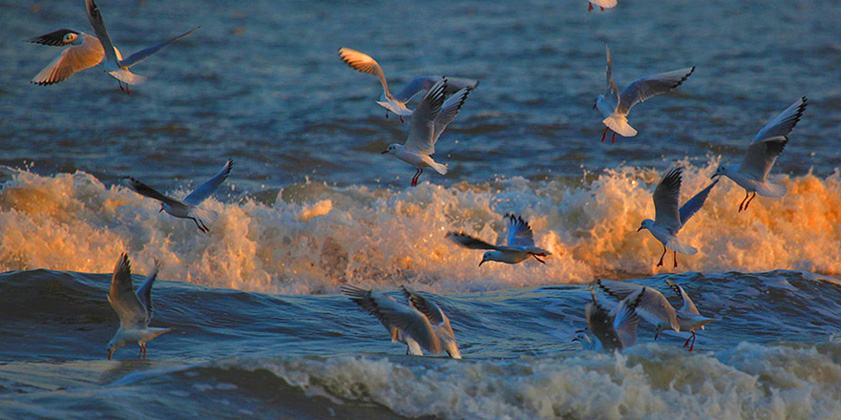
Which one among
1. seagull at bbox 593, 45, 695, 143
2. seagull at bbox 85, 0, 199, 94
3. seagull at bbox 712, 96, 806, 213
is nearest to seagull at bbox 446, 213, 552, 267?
seagull at bbox 593, 45, 695, 143

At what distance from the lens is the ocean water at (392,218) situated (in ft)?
16.7

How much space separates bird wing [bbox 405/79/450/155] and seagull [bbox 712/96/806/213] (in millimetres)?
2022

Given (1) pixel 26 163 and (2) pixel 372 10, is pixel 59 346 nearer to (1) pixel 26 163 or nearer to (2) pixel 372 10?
(1) pixel 26 163

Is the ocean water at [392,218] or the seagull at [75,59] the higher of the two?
the seagull at [75,59]

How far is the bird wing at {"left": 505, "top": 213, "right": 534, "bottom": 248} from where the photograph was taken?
6.00 metres

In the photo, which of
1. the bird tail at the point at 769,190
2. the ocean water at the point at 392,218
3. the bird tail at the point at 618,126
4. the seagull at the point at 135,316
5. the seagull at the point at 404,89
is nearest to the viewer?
the ocean water at the point at 392,218

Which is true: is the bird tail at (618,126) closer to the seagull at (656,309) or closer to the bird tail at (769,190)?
the bird tail at (769,190)

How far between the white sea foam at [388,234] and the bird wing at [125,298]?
3255 mm

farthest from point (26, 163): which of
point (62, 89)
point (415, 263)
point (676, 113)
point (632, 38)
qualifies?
point (632, 38)

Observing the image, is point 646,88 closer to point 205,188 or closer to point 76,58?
point 205,188

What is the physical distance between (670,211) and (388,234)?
398 centimetres

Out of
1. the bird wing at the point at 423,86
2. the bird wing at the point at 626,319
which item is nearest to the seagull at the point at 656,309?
the bird wing at the point at 626,319

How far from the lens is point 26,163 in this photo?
475 inches

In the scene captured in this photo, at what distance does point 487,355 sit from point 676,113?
11.1m
